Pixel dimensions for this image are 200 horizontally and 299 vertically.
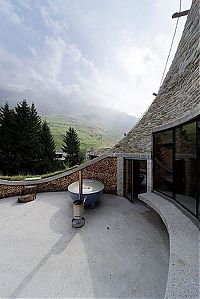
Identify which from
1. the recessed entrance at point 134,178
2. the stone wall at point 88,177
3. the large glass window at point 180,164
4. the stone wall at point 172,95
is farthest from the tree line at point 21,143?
the large glass window at point 180,164

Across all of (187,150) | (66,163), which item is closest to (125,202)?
(187,150)

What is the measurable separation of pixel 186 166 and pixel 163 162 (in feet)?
5.32

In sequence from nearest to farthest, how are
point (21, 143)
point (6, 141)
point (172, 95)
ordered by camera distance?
point (172, 95)
point (6, 141)
point (21, 143)

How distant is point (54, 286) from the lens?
3682 millimetres

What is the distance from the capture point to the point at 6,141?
22922mm

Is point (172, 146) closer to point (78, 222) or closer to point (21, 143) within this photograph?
point (78, 222)

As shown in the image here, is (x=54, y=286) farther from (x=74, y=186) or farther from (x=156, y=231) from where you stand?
(x=74, y=186)

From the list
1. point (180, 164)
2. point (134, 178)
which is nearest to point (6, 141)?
point (134, 178)

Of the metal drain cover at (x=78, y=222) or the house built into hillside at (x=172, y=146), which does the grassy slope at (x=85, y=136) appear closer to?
the house built into hillside at (x=172, y=146)

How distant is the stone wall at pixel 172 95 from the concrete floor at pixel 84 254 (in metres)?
3.56

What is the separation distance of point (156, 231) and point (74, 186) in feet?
14.3

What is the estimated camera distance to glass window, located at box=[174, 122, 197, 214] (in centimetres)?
429

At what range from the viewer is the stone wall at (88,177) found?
387 inches

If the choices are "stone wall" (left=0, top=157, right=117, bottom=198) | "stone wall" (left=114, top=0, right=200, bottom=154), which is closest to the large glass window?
"stone wall" (left=114, top=0, right=200, bottom=154)
